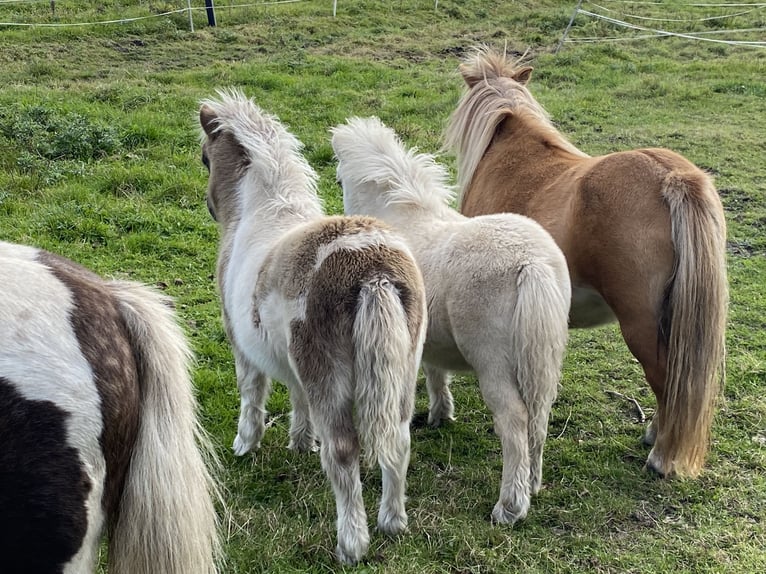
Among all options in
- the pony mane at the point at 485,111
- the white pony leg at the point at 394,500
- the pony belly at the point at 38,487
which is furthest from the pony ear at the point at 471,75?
the pony belly at the point at 38,487

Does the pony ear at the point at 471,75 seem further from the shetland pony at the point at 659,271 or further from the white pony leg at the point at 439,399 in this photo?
the white pony leg at the point at 439,399

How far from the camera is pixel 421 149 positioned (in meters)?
7.86

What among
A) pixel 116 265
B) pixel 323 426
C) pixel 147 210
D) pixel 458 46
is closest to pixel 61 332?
pixel 323 426

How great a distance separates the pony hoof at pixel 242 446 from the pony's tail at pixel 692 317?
1970 mm

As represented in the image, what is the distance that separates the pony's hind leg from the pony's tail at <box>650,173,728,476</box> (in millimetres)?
1593

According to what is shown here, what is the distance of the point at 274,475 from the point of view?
3379mm

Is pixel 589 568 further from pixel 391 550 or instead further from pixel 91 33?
pixel 91 33

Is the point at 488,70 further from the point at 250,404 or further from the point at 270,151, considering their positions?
the point at 250,404

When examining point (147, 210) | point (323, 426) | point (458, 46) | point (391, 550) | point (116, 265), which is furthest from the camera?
point (458, 46)

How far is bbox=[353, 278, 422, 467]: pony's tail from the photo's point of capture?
248 cm

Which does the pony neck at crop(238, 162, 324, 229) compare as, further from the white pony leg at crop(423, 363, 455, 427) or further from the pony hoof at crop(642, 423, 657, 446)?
the pony hoof at crop(642, 423, 657, 446)

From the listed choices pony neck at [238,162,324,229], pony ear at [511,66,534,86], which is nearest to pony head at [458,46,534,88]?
pony ear at [511,66,534,86]

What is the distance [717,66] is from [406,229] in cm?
1044

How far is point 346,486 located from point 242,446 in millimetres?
1040
